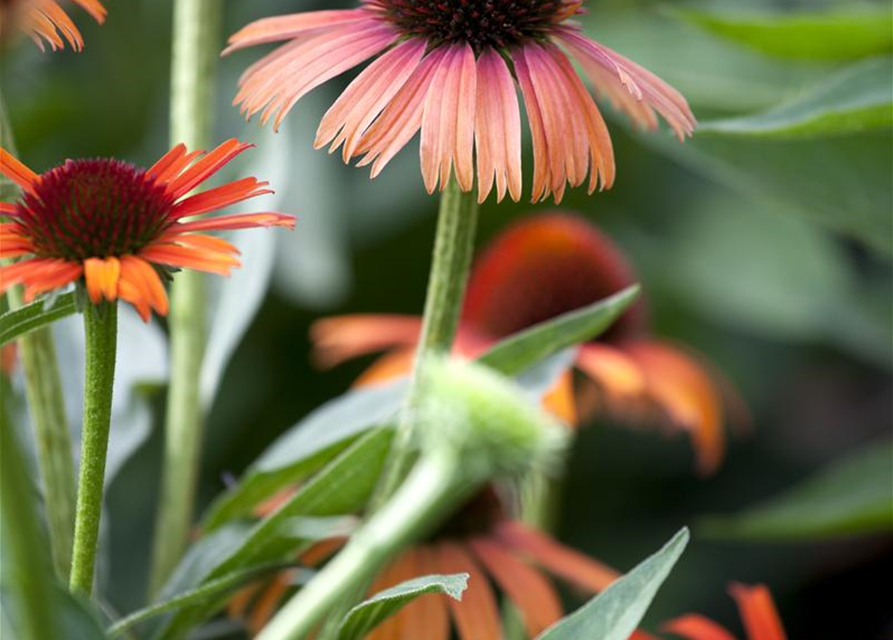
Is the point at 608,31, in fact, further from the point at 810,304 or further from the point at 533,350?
the point at 533,350

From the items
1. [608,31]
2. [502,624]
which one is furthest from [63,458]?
[608,31]

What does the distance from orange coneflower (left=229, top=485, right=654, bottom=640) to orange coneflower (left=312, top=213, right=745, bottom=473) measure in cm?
18

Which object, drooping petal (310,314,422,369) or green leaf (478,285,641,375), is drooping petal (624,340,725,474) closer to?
drooping petal (310,314,422,369)

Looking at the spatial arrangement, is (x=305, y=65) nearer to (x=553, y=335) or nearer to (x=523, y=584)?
(x=553, y=335)

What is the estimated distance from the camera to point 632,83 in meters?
0.34

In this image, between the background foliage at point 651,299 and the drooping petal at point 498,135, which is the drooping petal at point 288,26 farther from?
the background foliage at point 651,299

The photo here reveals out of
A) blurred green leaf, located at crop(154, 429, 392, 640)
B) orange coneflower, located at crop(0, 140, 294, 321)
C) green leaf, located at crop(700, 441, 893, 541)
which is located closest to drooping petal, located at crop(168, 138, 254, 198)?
orange coneflower, located at crop(0, 140, 294, 321)

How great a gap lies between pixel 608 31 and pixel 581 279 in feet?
0.70

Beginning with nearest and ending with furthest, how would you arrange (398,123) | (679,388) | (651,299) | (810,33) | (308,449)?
1. (398,123)
2. (308,449)
3. (810,33)
4. (679,388)
5. (651,299)

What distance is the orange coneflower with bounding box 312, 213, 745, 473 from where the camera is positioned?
2.52ft

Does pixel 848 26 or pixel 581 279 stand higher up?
pixel 848 26

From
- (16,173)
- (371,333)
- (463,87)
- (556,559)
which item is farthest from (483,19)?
(371,333)

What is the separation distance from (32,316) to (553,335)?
0.18 meters

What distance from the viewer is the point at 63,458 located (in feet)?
1.31
